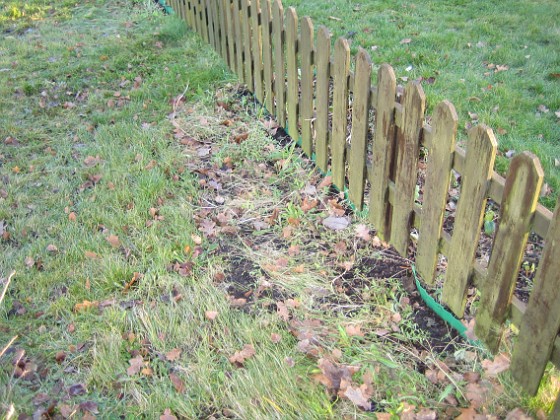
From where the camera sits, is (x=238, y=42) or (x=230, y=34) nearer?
(x=238, y=42)

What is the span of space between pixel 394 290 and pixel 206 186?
1644 mm

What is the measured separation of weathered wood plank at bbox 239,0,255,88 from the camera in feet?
15.3

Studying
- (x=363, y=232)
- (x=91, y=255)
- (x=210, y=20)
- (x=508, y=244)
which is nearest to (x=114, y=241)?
(x=91, y=255)

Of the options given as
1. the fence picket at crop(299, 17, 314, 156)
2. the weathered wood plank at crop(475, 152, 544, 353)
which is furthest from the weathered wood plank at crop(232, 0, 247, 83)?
the weathered wood plank at crop(475, 152, 544, 353)

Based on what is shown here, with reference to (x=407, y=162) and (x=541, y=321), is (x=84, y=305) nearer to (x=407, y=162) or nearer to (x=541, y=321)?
(x=407, y=162)

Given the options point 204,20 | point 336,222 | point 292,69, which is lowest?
point 336,222

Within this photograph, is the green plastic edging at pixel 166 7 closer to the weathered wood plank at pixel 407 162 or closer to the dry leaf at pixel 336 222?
the dry leaf at pixel 336 222

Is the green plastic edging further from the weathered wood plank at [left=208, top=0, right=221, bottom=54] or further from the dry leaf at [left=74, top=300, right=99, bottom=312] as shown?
the dry leaf at [left=74, top=300, right=99, bottom=312]

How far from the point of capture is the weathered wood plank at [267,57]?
4238mm

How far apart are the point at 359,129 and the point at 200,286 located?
1273mm

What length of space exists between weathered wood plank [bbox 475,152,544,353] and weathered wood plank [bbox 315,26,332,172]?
1628 millimetres

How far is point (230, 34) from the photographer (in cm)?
520

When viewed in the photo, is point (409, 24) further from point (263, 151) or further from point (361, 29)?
point (263, 151)

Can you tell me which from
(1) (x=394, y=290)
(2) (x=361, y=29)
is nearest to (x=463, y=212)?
(1) (x=394, y=290)
